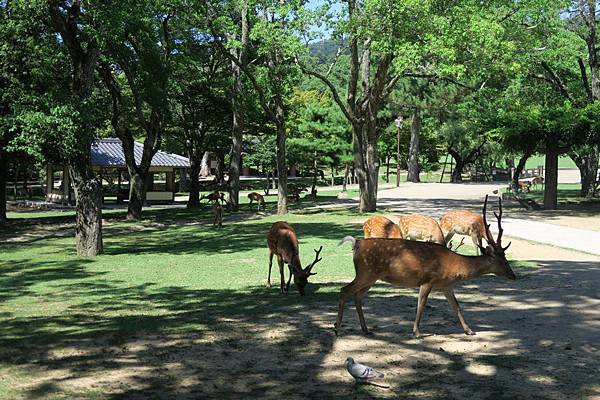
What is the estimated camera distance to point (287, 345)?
7762 mm

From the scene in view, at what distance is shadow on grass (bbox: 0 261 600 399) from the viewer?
20.6ft

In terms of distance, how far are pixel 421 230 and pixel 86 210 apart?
945 centimetres

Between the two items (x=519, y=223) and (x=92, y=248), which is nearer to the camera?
(x=92, y=248)

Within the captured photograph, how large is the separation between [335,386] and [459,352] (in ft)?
6.16

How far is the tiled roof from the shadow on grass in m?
32.0

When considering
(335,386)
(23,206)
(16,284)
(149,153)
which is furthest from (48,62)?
(335,386)

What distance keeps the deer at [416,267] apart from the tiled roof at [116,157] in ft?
116

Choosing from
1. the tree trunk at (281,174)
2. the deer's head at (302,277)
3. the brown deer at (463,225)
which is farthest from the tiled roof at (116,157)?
the deer's head at (302,277)

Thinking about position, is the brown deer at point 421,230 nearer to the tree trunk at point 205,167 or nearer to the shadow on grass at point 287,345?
the shadow on grass at point 287,345

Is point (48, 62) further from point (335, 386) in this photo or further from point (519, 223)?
point (335, 386)

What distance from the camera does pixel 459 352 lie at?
24.4 feet

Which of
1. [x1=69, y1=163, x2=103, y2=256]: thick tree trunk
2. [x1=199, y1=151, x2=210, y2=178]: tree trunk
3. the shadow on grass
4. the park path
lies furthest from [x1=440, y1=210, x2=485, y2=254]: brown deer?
[x1=199, y1=151, x2=210, y2=178]: tree trunk

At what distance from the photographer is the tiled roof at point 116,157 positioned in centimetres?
4203

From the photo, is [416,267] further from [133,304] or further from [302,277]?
[133,304]
